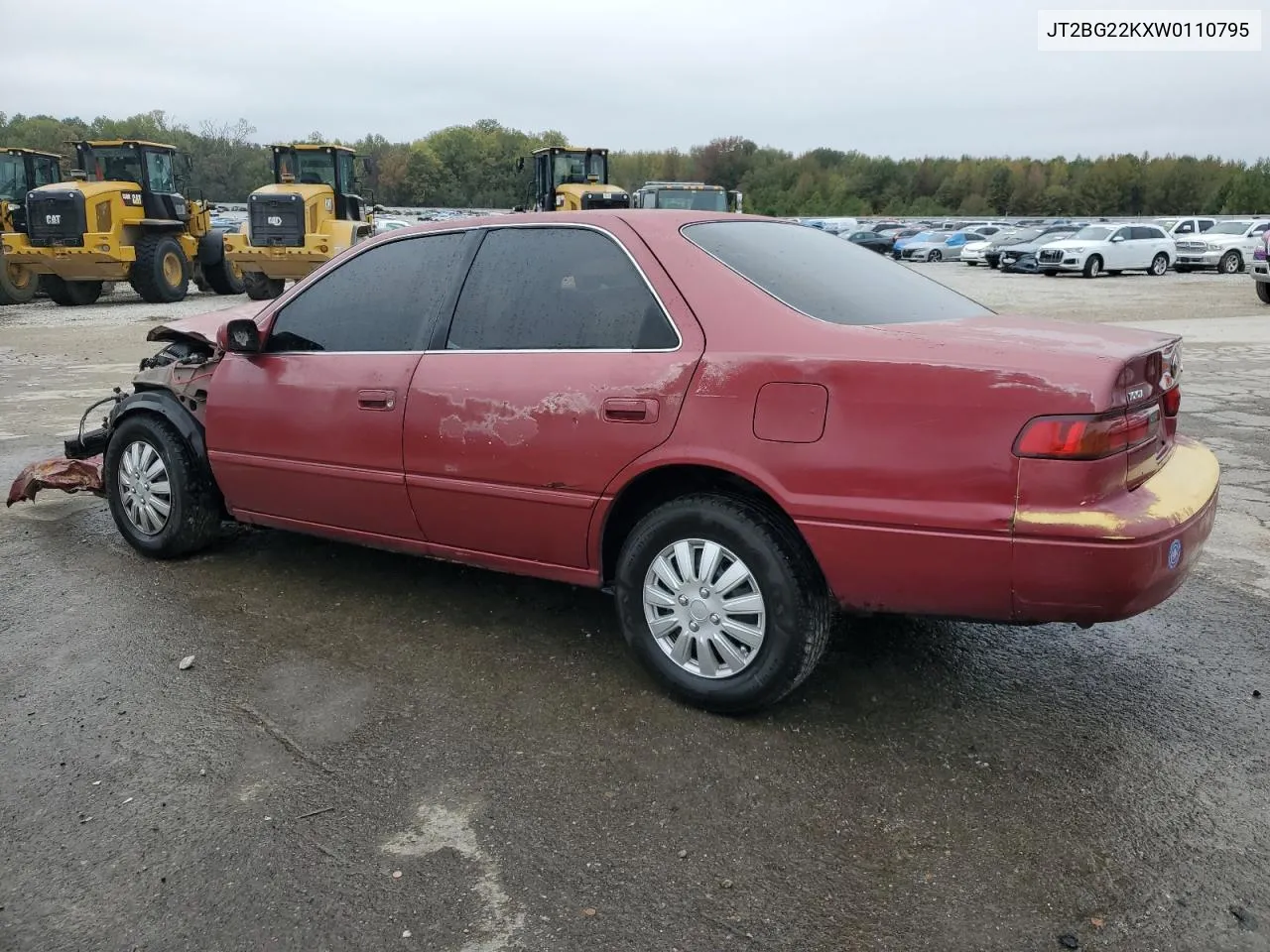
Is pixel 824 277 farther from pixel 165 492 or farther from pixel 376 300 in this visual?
pixel 165 492

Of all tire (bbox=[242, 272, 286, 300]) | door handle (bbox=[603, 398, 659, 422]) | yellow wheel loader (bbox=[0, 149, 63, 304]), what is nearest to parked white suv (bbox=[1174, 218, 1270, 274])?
tire (bbox=[242, 272, 286, 300])

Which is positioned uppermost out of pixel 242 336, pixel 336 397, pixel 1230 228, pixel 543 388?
pixel 1230 228

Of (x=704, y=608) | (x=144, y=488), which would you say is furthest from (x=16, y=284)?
(x=704, y=608)

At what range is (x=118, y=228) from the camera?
18.4 m

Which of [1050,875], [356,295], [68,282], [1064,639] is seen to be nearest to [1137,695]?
[1064,639]

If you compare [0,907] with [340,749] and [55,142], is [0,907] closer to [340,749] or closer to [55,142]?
[340,749]

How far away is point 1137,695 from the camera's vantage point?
3.44m

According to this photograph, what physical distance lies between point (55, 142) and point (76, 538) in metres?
78.3

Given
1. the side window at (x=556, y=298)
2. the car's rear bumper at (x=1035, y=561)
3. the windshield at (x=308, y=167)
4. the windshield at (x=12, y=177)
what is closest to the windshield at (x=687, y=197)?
the windshield at (x=308, y=167)

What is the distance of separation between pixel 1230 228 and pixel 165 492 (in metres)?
34.0

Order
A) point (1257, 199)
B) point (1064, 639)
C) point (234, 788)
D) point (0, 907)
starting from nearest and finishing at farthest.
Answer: point (0, 907) → point (234, 788) → point (1064, 639) → point (1257, 199)

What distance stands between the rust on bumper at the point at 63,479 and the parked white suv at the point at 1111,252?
28.3 m

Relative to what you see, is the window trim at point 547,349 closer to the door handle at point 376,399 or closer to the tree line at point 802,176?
the door handle at point 376,399

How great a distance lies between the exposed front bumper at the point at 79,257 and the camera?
1803 centimetres
